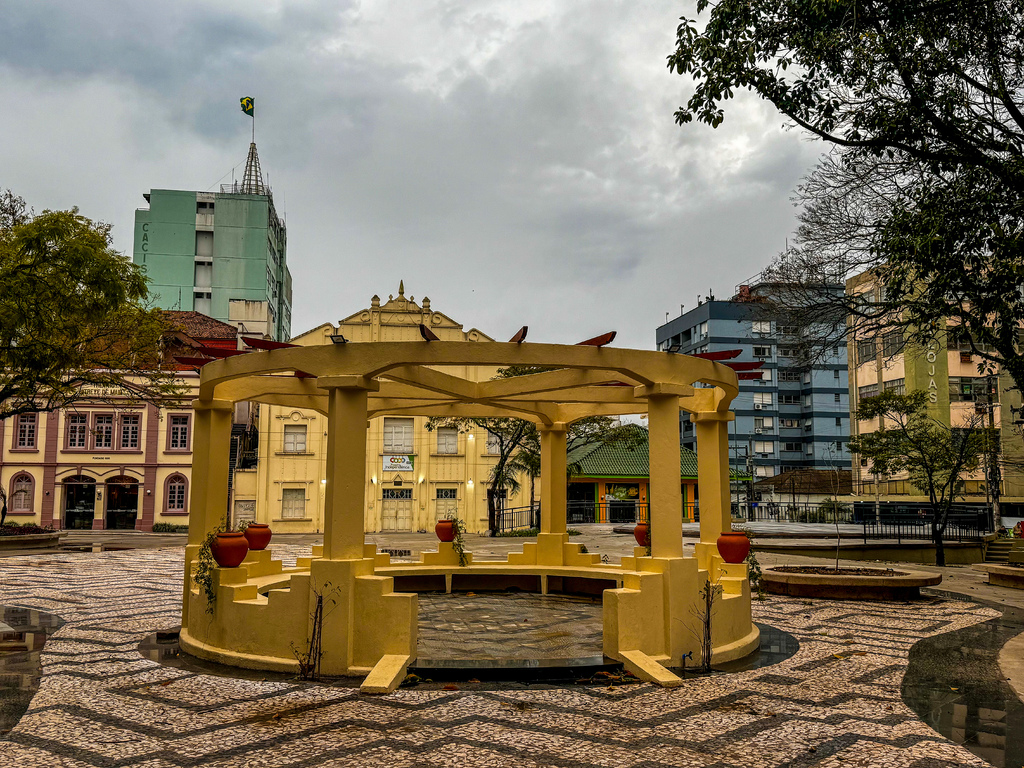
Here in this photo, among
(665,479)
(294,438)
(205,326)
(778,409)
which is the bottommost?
(665,479)

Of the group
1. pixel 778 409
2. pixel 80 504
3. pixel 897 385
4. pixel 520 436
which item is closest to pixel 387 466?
pixel 520 436

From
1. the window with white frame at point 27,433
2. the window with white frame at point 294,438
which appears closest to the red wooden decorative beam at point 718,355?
the window with white frame at point 294,438

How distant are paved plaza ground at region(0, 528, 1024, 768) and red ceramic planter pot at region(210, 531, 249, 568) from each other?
1.14 m

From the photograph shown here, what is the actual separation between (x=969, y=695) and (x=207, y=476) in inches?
319

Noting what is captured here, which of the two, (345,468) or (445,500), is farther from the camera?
(445,500)

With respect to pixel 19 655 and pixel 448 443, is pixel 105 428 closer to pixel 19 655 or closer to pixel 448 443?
pixel 448 443

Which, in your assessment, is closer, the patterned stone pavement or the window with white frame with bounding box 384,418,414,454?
the patterned stone pavement

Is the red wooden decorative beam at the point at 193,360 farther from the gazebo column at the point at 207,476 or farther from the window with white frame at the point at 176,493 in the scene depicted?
the window with white frame at the point at 176,493

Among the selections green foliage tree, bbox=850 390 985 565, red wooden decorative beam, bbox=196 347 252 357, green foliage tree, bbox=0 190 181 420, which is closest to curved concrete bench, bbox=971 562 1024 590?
green foliage tree, bbox=850 390 985 565

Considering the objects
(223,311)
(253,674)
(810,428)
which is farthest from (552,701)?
(810,428)

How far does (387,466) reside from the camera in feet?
122

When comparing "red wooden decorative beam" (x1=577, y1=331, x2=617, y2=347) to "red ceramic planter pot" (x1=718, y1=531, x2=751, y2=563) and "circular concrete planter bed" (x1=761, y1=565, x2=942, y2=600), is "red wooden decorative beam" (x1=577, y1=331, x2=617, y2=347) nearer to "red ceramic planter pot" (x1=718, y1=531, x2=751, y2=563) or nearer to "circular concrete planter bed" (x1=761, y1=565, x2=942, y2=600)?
"red ceramic planter pot" (x1=718, y1=531, x2=751, y2=563)

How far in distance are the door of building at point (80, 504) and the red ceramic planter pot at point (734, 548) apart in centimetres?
3316

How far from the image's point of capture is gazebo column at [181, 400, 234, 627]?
9.37m
